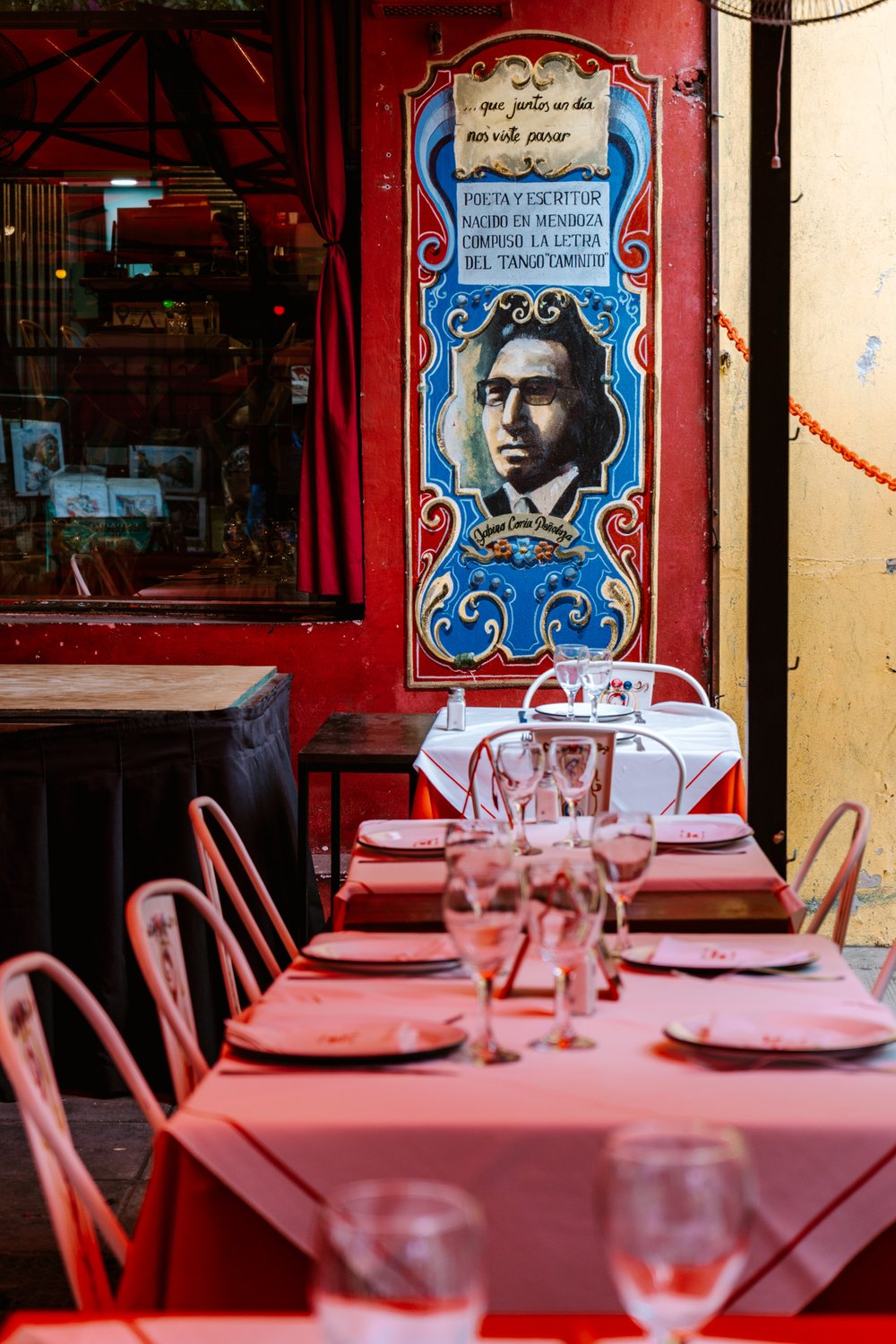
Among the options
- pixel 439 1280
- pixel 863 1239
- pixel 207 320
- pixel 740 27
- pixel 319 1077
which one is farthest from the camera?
pixel 207 320

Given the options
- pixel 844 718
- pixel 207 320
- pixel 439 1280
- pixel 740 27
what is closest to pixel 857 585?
pixel 844 718

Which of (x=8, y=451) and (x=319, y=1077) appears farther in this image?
(x=8, y=451)

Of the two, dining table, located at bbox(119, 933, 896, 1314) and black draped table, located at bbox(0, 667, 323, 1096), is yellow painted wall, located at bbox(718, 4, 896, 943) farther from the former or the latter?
dining table, located at bbox(119, 933, 896, 1314)

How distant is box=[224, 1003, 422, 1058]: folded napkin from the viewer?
4.86ft

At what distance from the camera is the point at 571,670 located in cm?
389

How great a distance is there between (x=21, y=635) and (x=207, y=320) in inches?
50.8

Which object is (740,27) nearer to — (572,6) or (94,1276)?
(572,6)

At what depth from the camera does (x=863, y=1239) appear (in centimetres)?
130

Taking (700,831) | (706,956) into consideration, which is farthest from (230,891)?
(706,956)

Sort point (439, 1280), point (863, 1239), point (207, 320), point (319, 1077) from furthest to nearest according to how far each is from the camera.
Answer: point (207, 320)
point (319, 1077)
point (863, 1239)
point (439, 1280)

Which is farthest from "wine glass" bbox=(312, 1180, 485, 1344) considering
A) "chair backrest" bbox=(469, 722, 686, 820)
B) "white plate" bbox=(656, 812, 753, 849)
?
"chair backrest" bbox=(469, 722, 686, 820)

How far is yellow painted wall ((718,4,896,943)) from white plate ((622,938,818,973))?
3129 millimetres

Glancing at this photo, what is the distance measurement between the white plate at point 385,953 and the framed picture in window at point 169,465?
340 centimetres

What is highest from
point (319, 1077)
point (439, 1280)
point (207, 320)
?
point (207, 320)
